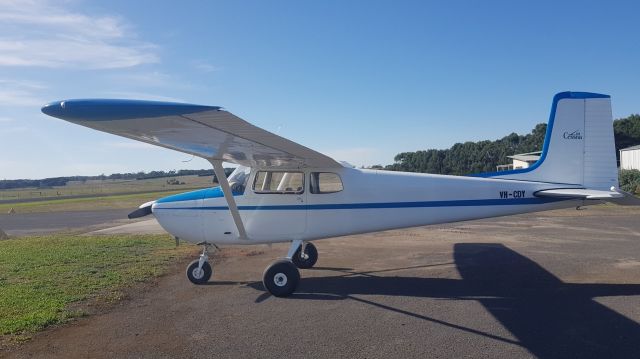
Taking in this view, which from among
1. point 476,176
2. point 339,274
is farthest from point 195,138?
point 476,176

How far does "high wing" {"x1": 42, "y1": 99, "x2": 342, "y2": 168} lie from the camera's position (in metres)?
4.56

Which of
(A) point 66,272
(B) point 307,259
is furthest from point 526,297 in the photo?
(A) point 66,272

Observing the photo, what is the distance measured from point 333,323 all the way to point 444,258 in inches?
188

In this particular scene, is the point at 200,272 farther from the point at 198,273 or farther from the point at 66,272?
the point at 66,272

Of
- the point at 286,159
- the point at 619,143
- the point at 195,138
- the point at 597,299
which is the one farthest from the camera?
the point at 619,143

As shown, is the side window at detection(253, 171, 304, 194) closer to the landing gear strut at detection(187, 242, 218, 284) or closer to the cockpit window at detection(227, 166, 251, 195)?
the cockpit window at detection(227, 166, 251, 195)

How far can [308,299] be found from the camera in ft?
22.4

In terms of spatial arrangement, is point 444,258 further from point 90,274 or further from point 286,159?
point 90,274

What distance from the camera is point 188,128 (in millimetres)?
5324

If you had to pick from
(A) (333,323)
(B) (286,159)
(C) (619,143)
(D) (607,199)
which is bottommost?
(A) (333,323)

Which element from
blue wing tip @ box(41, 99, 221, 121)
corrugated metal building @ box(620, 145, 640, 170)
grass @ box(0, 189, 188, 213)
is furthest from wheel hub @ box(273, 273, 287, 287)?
corrugated metal building @ box(620, 145, 640, 170)

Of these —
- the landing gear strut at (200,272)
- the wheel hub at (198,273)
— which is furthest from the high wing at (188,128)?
the wheel hub at (198,273)

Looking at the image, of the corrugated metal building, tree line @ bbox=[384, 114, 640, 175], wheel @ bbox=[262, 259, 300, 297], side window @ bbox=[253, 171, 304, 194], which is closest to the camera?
wheel @ bbox=[262, 259, 300, 297]

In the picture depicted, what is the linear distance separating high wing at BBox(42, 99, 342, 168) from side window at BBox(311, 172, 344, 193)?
0.99 feet
